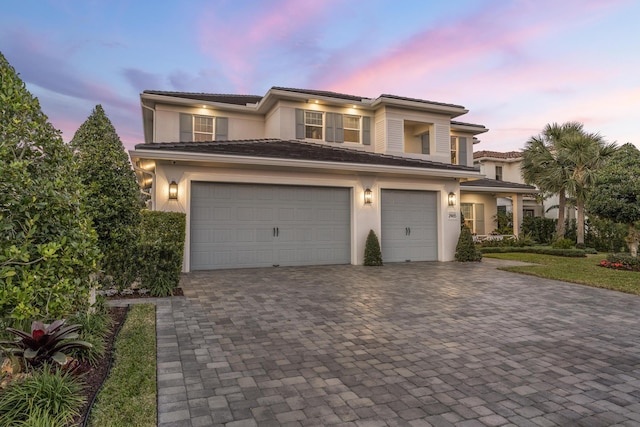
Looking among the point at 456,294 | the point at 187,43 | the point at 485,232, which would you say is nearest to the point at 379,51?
the point at 187,43

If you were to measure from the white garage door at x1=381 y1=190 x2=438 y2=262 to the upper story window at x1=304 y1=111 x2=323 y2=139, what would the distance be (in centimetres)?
388

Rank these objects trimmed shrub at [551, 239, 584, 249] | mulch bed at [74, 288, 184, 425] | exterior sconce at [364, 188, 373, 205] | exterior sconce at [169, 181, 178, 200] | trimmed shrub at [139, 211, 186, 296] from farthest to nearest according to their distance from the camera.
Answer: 1. trimmed shrub at [551, 239, 584, 249]
2. exterior sconce at [364, 188, 373, 205]
3. exterior sconce at [169, 181, 178, 200]
4. trimmed shrub at [139, 211, 186, 296]
5. mulch bed at [74, 288, 184, 425]

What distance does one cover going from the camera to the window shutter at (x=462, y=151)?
58.3ft

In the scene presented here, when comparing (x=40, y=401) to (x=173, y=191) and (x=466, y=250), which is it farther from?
(x=466, y=250)

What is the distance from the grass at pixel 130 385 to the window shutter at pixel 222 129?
1059 cm

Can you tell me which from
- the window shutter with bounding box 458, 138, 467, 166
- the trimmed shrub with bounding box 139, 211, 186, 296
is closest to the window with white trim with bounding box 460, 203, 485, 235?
the window shutter with bounding box 458, 138, 467, 166

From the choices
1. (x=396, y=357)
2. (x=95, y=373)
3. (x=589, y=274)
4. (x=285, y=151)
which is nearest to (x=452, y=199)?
(x=589, y=274)

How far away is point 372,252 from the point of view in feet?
38.4

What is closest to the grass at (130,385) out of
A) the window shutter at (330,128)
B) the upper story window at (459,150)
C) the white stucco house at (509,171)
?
the window shutter at (330,128)

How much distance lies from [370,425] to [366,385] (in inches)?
27.7

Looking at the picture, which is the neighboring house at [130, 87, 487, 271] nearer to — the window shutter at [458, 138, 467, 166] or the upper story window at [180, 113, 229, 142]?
the upper story window at [180, 113, 229, 142]

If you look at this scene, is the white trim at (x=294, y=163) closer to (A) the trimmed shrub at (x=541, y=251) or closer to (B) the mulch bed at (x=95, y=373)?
(B) the mulch bed at (x=95, y=373)

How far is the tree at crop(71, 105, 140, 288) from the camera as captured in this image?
543cm

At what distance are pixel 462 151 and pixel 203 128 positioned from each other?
12456 millimetres
